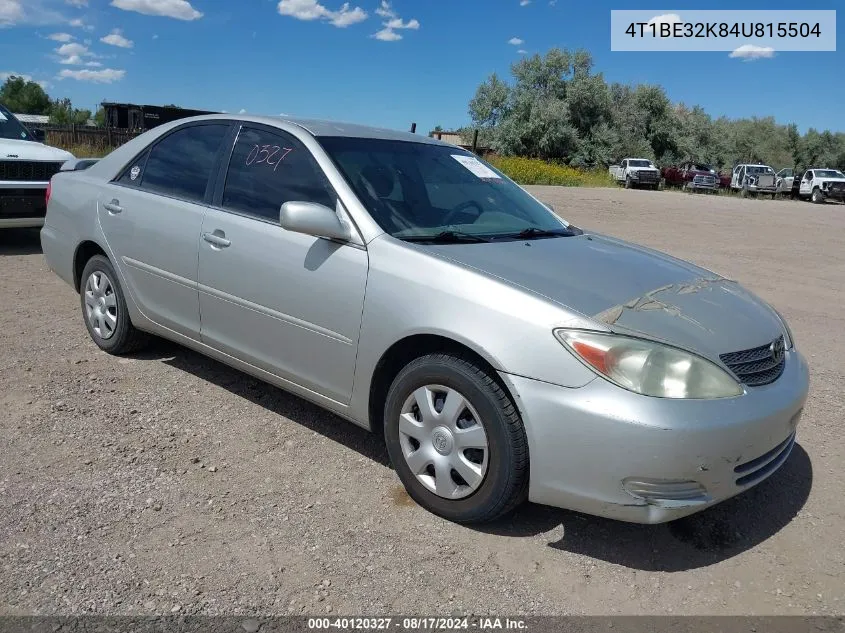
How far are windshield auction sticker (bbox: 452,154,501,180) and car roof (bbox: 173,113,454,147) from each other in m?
0.16

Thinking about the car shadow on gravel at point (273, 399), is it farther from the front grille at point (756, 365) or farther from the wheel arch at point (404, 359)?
the front grille at point (756, 365)

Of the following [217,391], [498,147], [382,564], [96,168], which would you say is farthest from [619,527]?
[498,147]

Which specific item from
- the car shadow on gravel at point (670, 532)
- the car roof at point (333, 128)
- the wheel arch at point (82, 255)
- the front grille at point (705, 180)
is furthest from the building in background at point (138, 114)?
the front grille at point (705, 180)

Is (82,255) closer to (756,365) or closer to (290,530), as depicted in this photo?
(290,530)

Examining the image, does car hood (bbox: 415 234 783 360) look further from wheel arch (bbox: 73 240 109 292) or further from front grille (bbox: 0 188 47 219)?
front grille (bbox: 0 188 47 219)

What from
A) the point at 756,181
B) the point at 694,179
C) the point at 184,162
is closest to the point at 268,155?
the point at 184,162

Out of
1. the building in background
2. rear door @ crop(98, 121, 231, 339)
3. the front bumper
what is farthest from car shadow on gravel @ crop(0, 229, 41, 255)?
the building in background

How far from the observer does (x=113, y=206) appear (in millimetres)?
4504

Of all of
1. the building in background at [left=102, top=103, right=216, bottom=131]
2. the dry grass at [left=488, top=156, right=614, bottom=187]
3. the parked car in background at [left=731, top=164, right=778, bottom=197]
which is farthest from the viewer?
the dry grass at [left=488, top=156, right=614, bottom=187]

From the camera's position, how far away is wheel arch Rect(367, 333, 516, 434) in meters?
2.80

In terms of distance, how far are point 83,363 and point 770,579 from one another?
411 centimetres

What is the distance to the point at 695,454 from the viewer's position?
8.33 feet

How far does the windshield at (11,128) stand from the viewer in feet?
29.5

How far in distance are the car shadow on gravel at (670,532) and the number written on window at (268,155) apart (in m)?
2.13
